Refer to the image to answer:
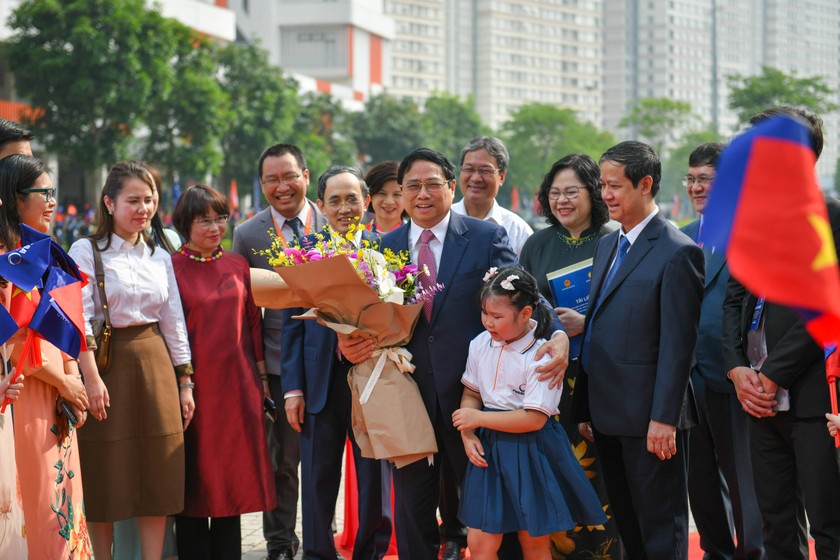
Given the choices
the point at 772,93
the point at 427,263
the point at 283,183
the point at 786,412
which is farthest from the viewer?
the point at 772,93

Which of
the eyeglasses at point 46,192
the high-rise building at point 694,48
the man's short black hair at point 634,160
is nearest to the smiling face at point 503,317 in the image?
the man's short black hair at point 634,160

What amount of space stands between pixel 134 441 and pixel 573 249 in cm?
221

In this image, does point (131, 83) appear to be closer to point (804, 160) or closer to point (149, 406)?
point (149, 406)

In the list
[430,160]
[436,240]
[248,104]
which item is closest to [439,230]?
[436,240]

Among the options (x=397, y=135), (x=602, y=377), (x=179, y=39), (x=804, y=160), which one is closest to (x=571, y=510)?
(x=602, y=377)

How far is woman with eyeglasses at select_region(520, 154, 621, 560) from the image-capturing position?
4785 mm

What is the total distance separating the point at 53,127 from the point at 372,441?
28.6 m

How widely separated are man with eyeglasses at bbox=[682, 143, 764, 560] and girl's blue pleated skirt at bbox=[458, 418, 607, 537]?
90cm

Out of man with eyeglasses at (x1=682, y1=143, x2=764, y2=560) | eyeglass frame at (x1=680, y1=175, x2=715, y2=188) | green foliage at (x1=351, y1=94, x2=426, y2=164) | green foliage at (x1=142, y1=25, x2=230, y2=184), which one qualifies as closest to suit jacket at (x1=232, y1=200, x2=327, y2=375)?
eyeglass frame at (x1=680, y1=175, x2=715, y2=188)

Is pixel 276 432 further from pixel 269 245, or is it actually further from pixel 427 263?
pixel 427 263

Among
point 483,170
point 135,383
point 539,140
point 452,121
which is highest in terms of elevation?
point 452,121

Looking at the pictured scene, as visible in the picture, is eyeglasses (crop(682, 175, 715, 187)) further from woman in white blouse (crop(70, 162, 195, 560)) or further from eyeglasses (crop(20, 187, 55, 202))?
eyeglasses (crop(20, 187, 55, 202))

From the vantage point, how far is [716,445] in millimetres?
5008

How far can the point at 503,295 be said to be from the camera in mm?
4262
